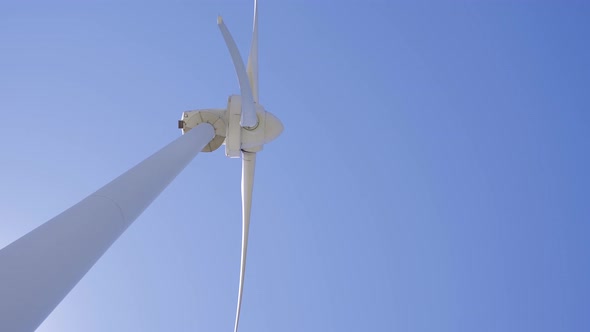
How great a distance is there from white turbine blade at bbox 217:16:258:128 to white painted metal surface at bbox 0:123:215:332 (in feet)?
12.3

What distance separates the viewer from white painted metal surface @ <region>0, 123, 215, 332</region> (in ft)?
8.82

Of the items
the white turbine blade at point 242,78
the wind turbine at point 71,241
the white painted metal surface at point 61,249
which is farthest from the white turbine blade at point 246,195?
the white painted metal surface at point 61,249

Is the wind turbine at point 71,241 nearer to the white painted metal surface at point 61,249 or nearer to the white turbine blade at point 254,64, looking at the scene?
A: the white painted metal surface at point 61,249

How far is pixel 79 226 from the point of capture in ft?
11.6

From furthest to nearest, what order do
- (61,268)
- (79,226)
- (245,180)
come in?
(245,180), (79,226), (61,268)

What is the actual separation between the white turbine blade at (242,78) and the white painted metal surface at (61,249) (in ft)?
12.3

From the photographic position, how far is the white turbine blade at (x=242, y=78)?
25.5 feet

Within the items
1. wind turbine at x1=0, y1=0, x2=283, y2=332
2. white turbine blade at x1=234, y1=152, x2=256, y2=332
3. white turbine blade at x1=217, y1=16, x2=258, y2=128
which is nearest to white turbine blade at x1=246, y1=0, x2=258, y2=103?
white turbine blade at x1=234, y1=152, x2=256, y2=332

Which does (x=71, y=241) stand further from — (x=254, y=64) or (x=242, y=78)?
(x=254, y=64)

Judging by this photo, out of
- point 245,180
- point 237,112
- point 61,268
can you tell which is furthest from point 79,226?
point 245,180

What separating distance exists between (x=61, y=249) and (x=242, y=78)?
250 inches

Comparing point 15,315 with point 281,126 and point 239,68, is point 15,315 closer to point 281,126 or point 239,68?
point 239,68

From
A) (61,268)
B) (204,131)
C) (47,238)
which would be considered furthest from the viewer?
(204,131)

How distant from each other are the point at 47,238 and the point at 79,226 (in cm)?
31
